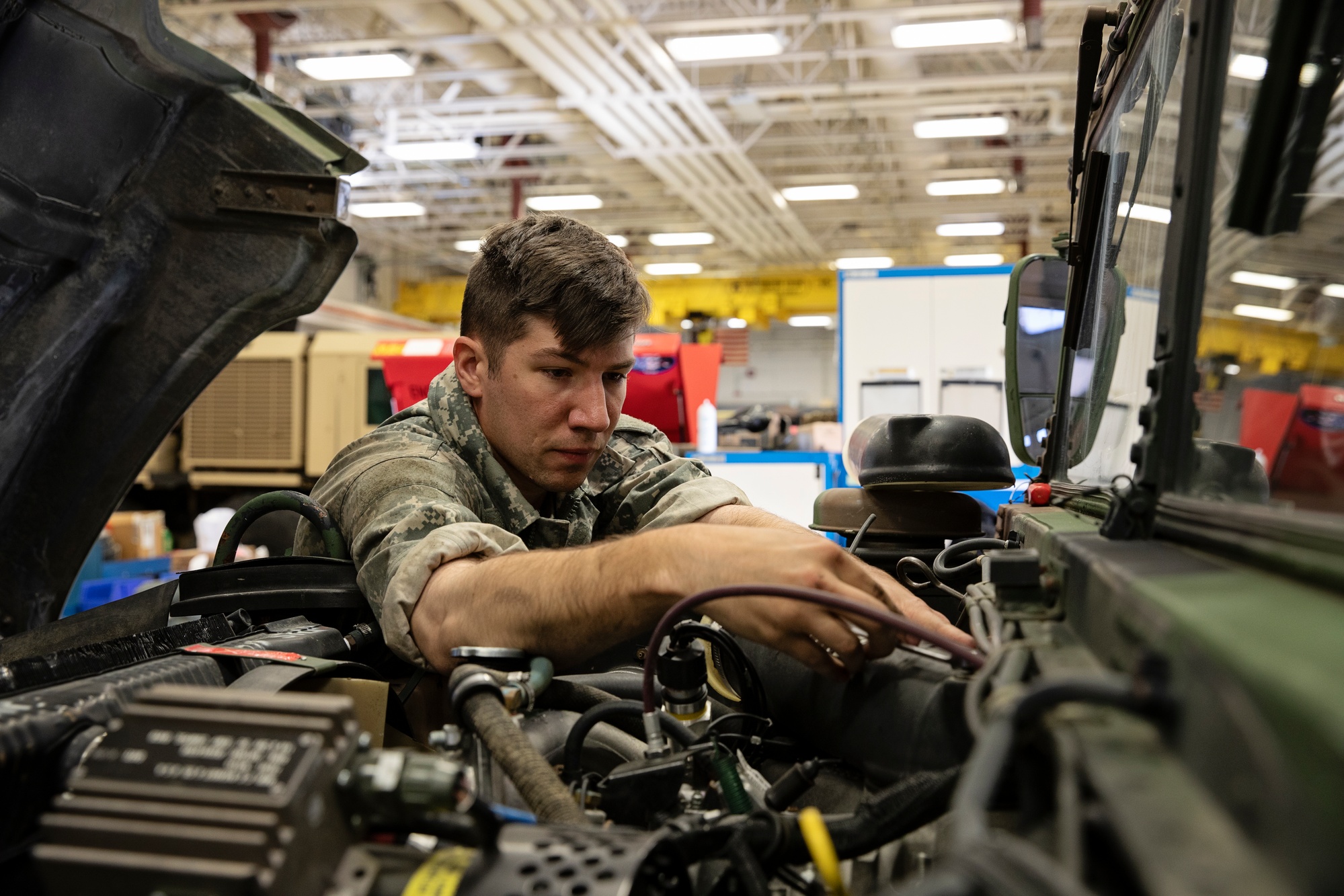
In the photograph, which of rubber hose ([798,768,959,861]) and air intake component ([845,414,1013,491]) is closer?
rubber hose ([798,768,959,861])

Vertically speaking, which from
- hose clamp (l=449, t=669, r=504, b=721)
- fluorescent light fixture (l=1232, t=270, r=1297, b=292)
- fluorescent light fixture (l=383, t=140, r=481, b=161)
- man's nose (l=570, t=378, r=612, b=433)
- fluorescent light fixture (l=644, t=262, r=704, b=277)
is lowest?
hose clamp (l=449, t=669, r=504, b=721)

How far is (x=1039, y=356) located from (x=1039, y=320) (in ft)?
0.24

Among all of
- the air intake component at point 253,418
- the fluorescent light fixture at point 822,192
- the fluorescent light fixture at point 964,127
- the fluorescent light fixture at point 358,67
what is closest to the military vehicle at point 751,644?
the air intake component at point 253,418

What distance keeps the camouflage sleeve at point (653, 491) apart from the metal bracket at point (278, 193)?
794mm

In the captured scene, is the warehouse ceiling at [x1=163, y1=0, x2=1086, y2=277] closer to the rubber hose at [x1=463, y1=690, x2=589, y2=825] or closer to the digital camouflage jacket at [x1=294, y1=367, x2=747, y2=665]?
the digital camouflage jacket at [x1=294, y1=367, x2=747, y2=665]

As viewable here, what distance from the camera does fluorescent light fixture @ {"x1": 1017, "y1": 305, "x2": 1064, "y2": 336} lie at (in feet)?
6.26

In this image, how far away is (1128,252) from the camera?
4.48 ft

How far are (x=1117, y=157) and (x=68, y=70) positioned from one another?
1.58 m

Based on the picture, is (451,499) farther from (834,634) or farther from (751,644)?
(834,634)

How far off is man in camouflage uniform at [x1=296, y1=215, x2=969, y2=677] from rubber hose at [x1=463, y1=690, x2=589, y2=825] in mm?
207

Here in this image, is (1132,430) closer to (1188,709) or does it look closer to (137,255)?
(1188,709)

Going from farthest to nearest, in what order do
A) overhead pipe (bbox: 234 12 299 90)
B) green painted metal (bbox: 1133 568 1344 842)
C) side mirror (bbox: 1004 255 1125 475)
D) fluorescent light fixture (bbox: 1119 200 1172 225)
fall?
overhead pipe (bbox: 234 12 299 90) → side mirror (bbox: 1004 255 1125 475) → fluorescent light fixture (bbox: 1119 200 1172 225) → green painted metal (bbox: 1133 568 1344 842)

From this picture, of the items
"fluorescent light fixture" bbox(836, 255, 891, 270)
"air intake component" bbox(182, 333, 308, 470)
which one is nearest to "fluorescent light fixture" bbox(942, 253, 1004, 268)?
"fluorescent light fixture" bbox(836, 255, 891, 270)

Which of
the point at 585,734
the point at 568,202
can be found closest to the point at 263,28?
the point at 568,202
